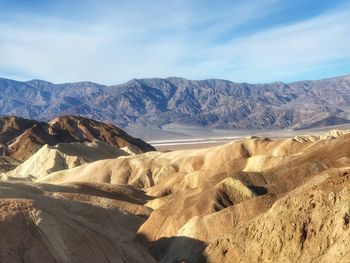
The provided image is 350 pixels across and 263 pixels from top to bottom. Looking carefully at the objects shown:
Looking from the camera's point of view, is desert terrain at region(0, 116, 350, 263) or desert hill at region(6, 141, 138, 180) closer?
desert terrain at region(0, 116, 350, 263)

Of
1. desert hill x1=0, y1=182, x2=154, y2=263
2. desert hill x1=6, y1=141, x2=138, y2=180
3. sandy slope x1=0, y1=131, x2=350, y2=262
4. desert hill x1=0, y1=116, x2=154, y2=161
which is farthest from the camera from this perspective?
desert hill x1=0, y1=116, x2=154, y2=161

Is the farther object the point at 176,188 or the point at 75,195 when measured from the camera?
the point at 176,188

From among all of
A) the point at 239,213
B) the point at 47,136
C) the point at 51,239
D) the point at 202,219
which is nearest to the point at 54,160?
the point at 47,136

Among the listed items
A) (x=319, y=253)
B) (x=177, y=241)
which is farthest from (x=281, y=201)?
(x=177, y=241)

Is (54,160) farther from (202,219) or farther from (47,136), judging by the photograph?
(202,219)

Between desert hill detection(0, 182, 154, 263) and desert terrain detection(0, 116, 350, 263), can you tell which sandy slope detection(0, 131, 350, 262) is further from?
desert hill detection(0, 182, 154, 263)

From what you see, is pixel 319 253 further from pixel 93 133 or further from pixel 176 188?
pixel 93 133

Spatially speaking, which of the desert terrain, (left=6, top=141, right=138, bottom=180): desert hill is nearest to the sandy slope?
the desert terrain

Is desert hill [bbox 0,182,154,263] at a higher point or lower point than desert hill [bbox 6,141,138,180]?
higher

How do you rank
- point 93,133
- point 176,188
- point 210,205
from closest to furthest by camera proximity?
point 210,205 < point 176,188 < point 93,133
